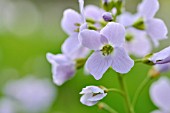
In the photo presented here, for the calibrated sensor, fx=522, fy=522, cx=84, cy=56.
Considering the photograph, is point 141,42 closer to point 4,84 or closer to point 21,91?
point 21,91

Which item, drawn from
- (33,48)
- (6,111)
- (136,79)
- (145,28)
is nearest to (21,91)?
(6,111)

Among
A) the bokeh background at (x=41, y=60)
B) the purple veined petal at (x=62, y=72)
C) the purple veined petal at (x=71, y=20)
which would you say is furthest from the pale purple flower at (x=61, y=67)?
the bokeh background at (x=41, y=60)

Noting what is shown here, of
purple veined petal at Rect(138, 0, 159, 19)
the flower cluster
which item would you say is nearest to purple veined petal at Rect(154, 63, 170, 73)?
the flower cluster

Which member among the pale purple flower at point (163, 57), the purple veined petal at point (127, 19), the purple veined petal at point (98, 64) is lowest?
the pale purple flower at point (163, 57)

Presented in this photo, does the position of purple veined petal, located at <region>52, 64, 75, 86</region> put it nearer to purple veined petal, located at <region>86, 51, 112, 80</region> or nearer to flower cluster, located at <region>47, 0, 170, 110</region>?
flower cluster, located at <region>47, 0, 170, 110</region>

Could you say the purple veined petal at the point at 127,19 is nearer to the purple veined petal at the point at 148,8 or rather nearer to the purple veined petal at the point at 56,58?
the purple veined petal at the point at 148,8

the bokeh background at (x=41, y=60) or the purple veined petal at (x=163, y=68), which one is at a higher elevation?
the bokeh background at (x=41, y=60)

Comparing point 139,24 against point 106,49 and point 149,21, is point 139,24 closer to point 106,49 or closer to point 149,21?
point 149,21
